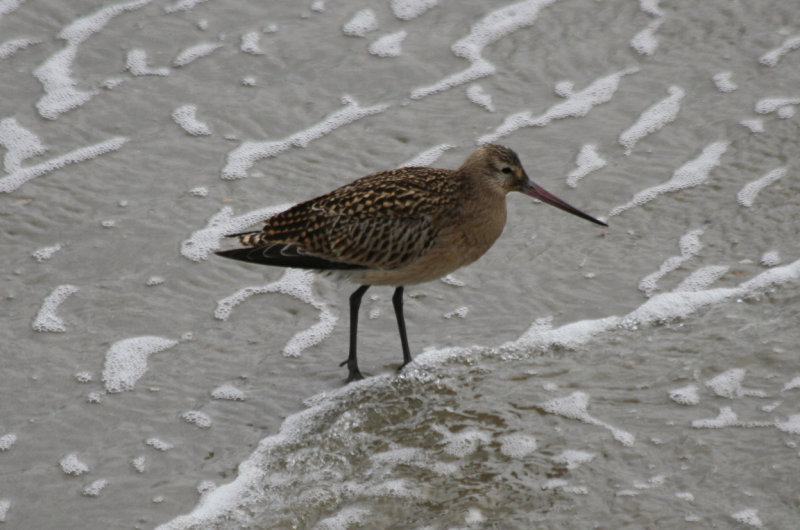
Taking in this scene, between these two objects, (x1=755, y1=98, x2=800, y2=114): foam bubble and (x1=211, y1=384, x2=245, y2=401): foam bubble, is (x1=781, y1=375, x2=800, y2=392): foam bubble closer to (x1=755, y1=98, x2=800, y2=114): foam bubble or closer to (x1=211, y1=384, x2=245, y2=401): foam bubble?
(x1=211, y1=384, x2=245, y2=401): foam bubble

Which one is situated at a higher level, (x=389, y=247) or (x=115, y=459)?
(x=389, y=247)

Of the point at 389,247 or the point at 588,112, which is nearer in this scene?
the point at 389,247

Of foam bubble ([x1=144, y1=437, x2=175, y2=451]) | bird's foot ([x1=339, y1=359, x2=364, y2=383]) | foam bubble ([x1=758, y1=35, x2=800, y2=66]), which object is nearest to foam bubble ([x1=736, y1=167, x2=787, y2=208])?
foam bubble ([x1=758, y1=35, x2=800, y2=66])

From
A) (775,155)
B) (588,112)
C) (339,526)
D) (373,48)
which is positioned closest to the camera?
(339,526)

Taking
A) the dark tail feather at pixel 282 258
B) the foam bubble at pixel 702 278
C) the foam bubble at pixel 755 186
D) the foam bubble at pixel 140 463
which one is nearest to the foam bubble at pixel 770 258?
the foam bubble at pixel 702 278

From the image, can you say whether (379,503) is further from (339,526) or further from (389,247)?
(389,247)

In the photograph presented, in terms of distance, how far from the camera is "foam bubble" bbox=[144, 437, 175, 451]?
473 centimetres

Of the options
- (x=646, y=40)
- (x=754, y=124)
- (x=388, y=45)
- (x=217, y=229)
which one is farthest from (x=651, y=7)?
(x=217, y=229)

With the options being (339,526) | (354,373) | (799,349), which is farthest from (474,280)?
(339,526)

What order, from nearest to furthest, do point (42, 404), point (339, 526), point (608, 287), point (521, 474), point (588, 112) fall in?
point (339, 526)
point (521, 474)
point (42, 404)
point (608, 287)
point (588, 112)

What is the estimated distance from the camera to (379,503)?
4.30m

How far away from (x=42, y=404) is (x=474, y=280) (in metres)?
2.19

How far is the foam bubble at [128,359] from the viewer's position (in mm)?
5137

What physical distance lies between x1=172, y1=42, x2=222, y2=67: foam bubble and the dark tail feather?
2.71 metres
